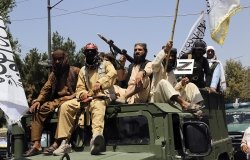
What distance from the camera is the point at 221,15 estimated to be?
7430 millimetres

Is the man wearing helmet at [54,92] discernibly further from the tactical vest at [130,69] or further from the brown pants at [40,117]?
the tactical vest at [130,69]

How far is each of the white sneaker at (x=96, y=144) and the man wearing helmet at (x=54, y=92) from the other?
1038mm

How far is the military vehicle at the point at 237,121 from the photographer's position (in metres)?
12.6

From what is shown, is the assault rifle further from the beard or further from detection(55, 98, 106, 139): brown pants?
detection(55, 98, 106, 139): brown pants

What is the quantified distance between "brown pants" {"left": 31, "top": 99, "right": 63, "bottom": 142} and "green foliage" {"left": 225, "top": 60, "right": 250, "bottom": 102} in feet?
120

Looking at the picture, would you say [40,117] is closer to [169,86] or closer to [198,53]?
[169,86]

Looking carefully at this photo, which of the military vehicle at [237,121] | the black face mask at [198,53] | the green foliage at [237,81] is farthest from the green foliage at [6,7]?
the green foliage at [237,81]

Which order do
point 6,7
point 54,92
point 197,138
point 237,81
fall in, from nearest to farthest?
point 197,138 < point 54,92 < point 6,7 < point 237,81

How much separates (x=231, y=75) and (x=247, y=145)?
38538 mm

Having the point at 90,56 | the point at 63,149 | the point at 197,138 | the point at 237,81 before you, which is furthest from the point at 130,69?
the point at 237,81

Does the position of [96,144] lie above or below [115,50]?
below

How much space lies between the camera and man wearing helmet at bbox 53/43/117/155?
17.1 ft

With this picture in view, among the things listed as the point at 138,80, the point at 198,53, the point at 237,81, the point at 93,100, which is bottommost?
the point at 93,100

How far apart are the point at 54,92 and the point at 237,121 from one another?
8.42 m
